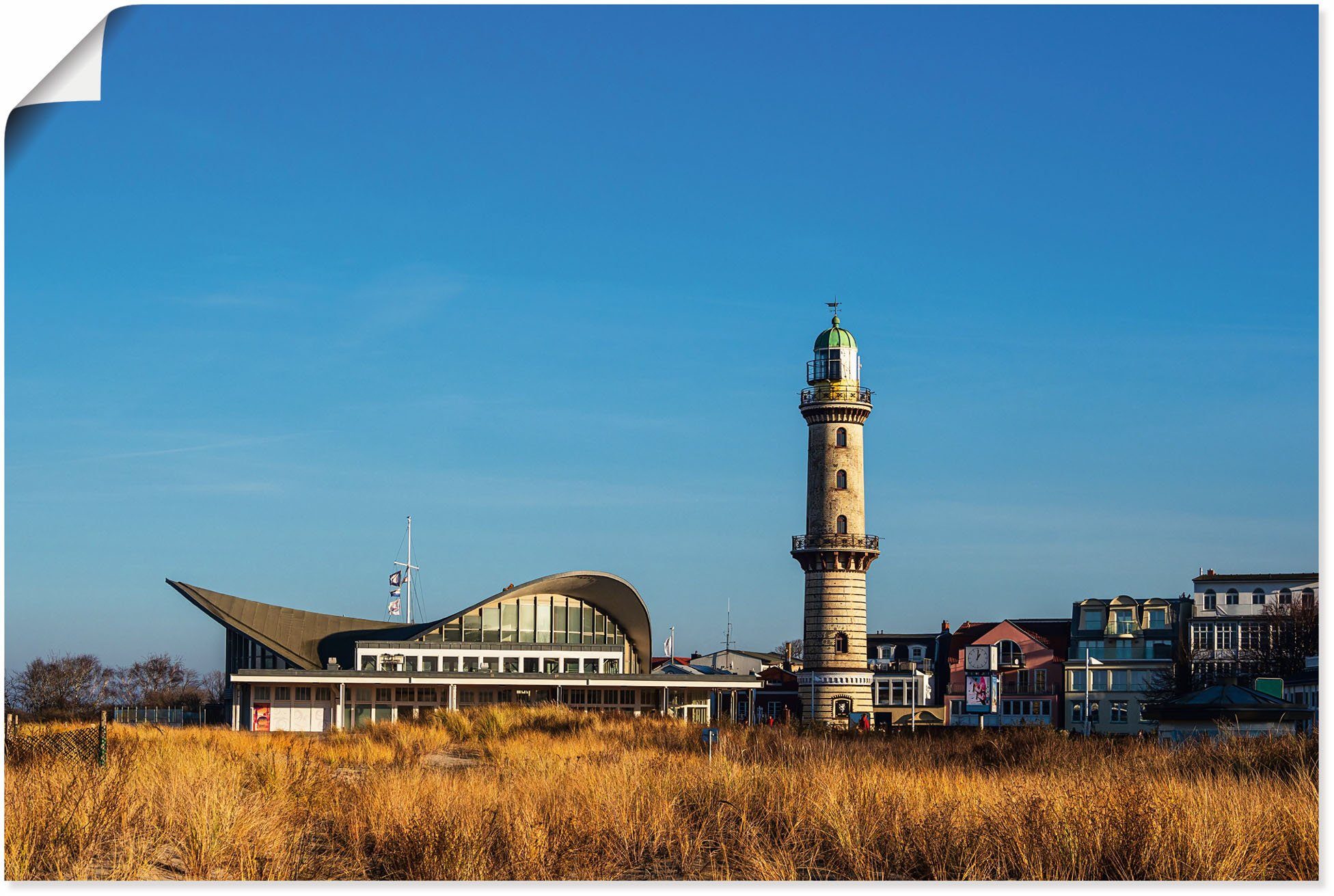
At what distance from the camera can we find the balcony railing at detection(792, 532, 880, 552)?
6919 centimetres

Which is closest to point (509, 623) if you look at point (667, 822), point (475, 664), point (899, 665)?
point (475, 664)

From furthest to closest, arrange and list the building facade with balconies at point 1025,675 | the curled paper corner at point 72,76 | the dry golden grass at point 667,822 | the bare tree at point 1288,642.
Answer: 1. the building facade with balconies at point 1025,675
2. the bare tree at point 1288,642
3. the dry golden grass at point 667,822
4. the curled paper corner at point 72,76

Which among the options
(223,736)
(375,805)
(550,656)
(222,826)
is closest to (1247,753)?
(375,805)

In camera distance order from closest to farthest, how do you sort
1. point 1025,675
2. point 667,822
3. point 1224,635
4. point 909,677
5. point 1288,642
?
point 667,822 < point 1288,642 < point 1224,635 < point 1025,675 < point 909,677

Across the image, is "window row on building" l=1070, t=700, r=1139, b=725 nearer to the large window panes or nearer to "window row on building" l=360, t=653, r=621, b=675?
"window row on building" l=360, t=653, r=621, b=675

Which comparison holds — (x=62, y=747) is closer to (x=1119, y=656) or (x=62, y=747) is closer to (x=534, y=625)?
(x=534, y=625)

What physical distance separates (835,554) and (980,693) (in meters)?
9.52

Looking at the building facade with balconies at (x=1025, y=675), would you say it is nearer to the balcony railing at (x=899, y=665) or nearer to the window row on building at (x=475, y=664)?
the balcony railing at (x=899, y=665)

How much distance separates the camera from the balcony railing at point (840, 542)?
69.2m

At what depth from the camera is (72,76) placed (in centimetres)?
662

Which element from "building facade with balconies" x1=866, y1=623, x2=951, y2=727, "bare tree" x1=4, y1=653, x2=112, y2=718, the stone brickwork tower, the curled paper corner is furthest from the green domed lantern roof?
the curled paper corner

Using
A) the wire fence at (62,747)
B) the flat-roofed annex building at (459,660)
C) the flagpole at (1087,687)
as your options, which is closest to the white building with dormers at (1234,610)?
the flagpole at (1087,687)

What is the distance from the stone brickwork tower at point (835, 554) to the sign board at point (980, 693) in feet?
16.7

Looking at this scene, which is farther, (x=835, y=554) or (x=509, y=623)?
(x=835, y=554)
